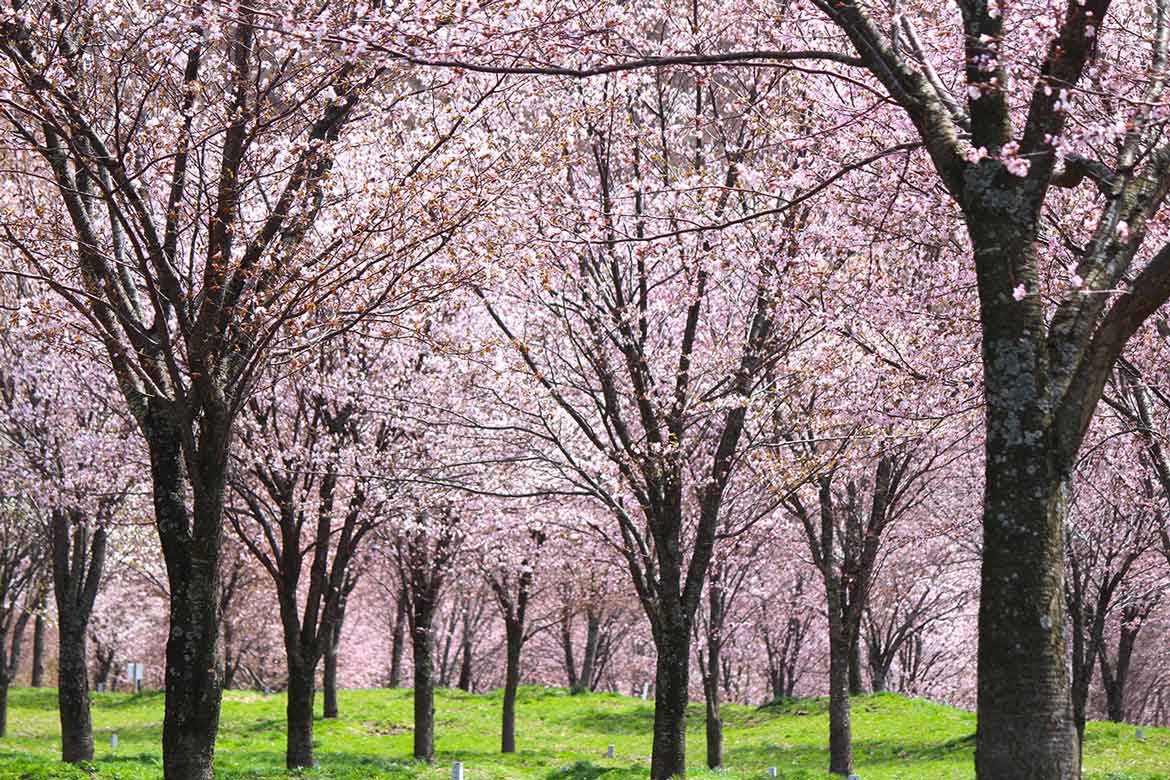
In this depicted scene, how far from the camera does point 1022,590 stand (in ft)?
18.0

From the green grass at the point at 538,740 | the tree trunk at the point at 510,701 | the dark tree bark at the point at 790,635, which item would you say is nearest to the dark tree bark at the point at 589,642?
the green grass at the point at 538,740

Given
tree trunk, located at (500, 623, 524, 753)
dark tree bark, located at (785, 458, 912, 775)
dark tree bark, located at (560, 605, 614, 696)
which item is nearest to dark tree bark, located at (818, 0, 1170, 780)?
dark tree bark, located at (785, 458, 912, 775)

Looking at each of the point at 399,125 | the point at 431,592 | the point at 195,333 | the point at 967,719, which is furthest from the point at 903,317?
the point at 967,719

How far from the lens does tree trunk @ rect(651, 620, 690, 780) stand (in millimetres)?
13367

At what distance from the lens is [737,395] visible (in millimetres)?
13016

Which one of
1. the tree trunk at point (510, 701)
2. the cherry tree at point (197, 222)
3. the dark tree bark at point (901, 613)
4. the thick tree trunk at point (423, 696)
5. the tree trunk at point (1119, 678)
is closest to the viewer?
the cherry tree at point (197, 222)

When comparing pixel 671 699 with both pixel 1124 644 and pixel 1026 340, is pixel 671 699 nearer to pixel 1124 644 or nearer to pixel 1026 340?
pixel 1026 340

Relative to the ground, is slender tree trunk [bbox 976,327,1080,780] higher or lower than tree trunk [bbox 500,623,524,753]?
higher

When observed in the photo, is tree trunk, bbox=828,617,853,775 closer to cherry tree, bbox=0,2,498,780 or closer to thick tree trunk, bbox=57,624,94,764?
cherry tree, bbox=0,2,498,780

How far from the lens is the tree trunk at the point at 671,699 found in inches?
526

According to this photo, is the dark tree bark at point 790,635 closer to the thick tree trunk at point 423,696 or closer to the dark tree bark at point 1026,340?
the thick tree trunk at point 423,696

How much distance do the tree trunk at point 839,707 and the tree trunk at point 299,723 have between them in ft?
29.4

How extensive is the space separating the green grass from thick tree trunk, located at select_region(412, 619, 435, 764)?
52 cm

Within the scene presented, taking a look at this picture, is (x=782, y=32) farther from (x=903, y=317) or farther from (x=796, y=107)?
(x=903, y=317)
